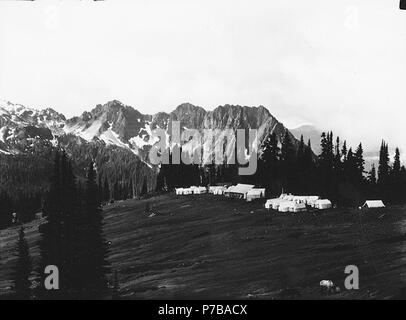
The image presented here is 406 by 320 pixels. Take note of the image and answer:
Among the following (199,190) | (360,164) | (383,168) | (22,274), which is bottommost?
(22,274)

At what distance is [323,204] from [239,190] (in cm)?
2344

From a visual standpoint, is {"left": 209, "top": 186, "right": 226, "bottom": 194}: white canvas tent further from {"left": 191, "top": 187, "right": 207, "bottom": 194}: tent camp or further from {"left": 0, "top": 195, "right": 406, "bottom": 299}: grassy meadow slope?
{"left": 0, "top": 195, "right": 406, "bottom": 299}: grassy meadow slope

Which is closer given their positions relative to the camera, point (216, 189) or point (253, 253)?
point (253, 253)

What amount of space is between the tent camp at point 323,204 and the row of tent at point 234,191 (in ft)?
44.0

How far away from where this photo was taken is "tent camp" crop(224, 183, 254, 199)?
10712cm

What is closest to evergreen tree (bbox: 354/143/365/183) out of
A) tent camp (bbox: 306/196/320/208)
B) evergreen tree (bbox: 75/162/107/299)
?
tent camp (bbox: 306/196/320/208)

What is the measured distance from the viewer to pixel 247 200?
104 meters

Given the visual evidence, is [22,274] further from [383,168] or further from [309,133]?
[383,168]

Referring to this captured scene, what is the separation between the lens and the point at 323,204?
9019 cm

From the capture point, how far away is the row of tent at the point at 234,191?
104 metres

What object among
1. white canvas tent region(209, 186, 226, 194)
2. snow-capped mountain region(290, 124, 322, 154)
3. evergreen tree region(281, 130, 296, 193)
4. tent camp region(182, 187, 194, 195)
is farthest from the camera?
tent camp region(182, 187, 194, 195)

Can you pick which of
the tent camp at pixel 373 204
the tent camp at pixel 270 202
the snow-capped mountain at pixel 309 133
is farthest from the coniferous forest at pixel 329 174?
the tent camp at pixel 270 202

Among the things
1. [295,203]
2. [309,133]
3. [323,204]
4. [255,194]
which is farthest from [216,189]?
Answer: [309,133]
